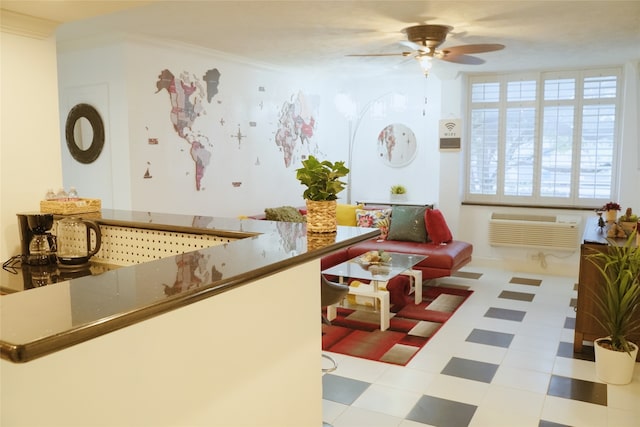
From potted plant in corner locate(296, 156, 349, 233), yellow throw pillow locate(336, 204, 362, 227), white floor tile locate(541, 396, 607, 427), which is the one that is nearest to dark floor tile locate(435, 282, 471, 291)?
yellow throw pillow locate(336, 204, 362, 227)

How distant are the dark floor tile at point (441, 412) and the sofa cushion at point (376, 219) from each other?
3179 mm

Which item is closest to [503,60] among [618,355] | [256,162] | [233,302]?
[256,162]

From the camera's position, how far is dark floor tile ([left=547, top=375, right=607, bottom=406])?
3148 millimetres

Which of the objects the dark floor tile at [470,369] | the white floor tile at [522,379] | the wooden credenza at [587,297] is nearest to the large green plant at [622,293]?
the wooden credenza at [587,297]

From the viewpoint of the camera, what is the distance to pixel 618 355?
3.29 metres

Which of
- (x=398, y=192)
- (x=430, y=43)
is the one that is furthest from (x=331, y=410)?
(x=398, y=192)

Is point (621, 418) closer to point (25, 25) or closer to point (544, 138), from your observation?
point (25, 25)

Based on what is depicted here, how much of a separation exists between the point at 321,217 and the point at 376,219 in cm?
399

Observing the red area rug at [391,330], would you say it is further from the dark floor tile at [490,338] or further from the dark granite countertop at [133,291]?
the dark granite countertop at [133,291]

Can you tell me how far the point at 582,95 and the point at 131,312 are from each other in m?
6.44

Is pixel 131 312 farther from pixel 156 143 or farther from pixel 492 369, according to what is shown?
pixel 156 143

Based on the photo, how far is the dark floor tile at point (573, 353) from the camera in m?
3.77

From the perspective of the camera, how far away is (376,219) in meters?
6.24

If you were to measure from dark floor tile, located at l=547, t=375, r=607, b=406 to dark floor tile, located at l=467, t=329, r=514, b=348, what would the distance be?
653 mm
